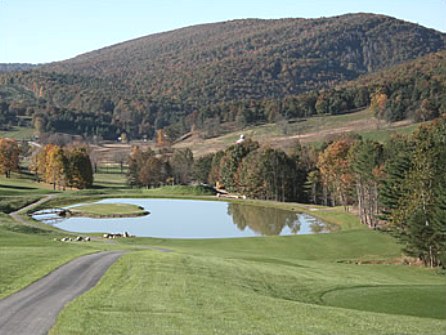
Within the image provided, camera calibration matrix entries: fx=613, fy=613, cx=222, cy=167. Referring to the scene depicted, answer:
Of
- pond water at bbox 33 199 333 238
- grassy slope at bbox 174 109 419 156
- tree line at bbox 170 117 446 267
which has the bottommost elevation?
pond water at bbox 33 199 333 238

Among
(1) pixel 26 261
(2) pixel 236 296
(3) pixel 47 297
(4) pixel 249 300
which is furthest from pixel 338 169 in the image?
(3) pixel 47 297

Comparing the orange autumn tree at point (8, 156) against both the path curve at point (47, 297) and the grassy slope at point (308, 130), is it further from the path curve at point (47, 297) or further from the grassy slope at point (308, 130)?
the path curve at point (47, 297)

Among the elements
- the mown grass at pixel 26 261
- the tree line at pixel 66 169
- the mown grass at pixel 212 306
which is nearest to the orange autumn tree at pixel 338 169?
the tree line at pixel 66 169

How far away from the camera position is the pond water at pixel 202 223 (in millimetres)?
67438

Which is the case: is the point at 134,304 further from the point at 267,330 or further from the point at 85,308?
the point at 267,330

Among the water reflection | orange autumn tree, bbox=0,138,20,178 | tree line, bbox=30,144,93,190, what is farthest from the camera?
orange autumn tree, bbox=0,138,20,178

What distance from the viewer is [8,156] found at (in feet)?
405

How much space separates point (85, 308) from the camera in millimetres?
19094

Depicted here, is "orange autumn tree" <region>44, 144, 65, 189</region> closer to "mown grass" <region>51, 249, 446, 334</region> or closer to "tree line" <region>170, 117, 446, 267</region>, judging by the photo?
"tree line" <region>170, 117, 446, 267</region>

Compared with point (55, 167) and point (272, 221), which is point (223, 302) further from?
point (55, 167)

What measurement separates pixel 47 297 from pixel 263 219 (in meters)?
59.1

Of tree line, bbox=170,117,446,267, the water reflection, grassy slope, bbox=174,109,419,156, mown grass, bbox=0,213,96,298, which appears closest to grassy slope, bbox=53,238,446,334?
mown grass, bbox=0,213,96,298

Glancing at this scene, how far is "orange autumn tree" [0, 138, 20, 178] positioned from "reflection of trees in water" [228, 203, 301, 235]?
52.7m

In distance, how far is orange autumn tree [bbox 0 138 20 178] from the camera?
122 m
